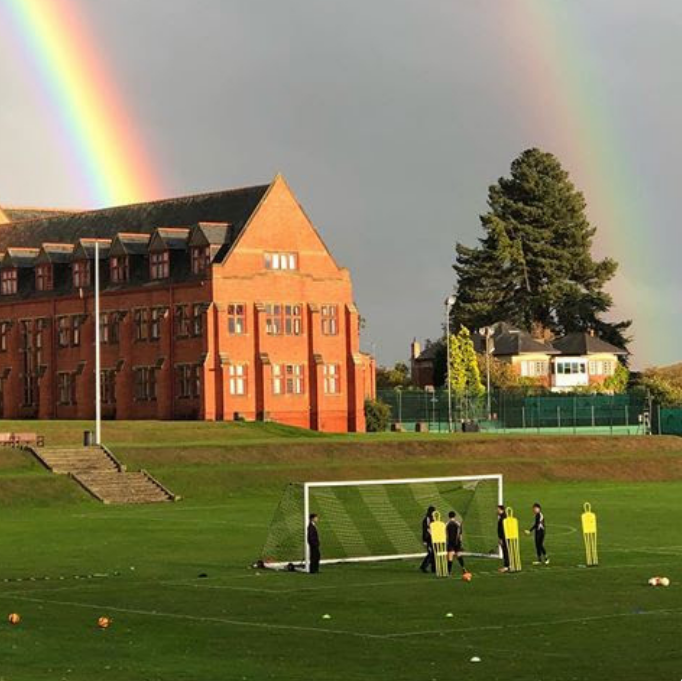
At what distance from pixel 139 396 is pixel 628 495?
1791 inches

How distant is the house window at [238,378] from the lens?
119 m

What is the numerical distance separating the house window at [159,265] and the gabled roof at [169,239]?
0.48m

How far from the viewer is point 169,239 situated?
124m

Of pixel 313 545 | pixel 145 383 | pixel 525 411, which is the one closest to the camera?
pixel 313 545

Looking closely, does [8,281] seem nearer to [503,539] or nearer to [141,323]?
[141,323]

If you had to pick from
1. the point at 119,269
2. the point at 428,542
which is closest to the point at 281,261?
the point at 119,269

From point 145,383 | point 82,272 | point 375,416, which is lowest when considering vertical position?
point 375,416

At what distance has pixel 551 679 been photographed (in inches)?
1166

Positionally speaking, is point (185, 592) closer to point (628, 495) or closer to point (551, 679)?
point (551, 679)

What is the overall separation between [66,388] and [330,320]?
19653 mm

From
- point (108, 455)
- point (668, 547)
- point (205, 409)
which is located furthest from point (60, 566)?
point (205, 409)

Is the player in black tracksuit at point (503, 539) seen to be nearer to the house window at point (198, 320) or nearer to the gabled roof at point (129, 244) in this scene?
the house window at point (198, 320)

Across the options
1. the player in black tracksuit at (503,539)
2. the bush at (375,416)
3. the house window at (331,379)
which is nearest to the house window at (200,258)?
the house window at (331,379)

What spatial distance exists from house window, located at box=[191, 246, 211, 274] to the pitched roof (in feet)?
7.94
